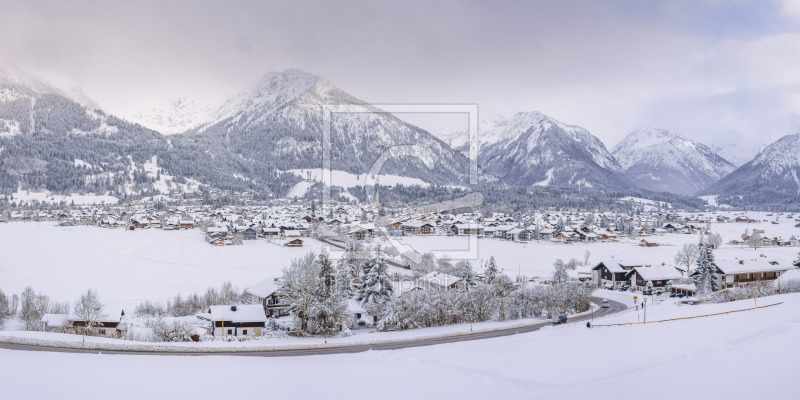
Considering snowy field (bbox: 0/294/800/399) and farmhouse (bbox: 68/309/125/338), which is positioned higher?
snowy field (bbox: 0/294/800/399)

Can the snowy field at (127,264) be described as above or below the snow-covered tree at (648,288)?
above

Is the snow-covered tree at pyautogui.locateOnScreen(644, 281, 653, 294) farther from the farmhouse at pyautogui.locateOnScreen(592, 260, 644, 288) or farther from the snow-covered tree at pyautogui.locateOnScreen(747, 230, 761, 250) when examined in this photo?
the snow-covered tree at pyautogui.locateOnScreen(747, 230, 761, 250)

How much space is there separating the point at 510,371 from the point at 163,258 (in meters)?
43.1

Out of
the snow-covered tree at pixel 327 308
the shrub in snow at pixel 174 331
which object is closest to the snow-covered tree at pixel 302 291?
the snow-covered tree at pixel 327 308

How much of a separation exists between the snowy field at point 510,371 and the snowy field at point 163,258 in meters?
18.8

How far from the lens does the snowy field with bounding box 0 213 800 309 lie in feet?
110

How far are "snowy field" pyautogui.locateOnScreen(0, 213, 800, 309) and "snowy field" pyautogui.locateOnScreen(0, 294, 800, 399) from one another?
18842 mm

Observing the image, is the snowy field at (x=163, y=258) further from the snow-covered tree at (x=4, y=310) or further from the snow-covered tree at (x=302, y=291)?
the snow-covered tree at (x=302, y=291)

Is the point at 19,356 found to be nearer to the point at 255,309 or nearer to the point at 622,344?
the point at 255,309

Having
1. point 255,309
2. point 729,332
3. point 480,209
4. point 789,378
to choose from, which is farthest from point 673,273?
point 480,209

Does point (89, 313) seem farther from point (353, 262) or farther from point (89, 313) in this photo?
point (353, 262)

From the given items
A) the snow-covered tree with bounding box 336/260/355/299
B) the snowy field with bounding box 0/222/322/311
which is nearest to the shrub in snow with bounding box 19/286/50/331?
the snowy field with bounding box 0/222/322/311

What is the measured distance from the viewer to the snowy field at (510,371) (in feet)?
28.7

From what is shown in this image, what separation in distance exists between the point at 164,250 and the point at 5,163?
404 feet
